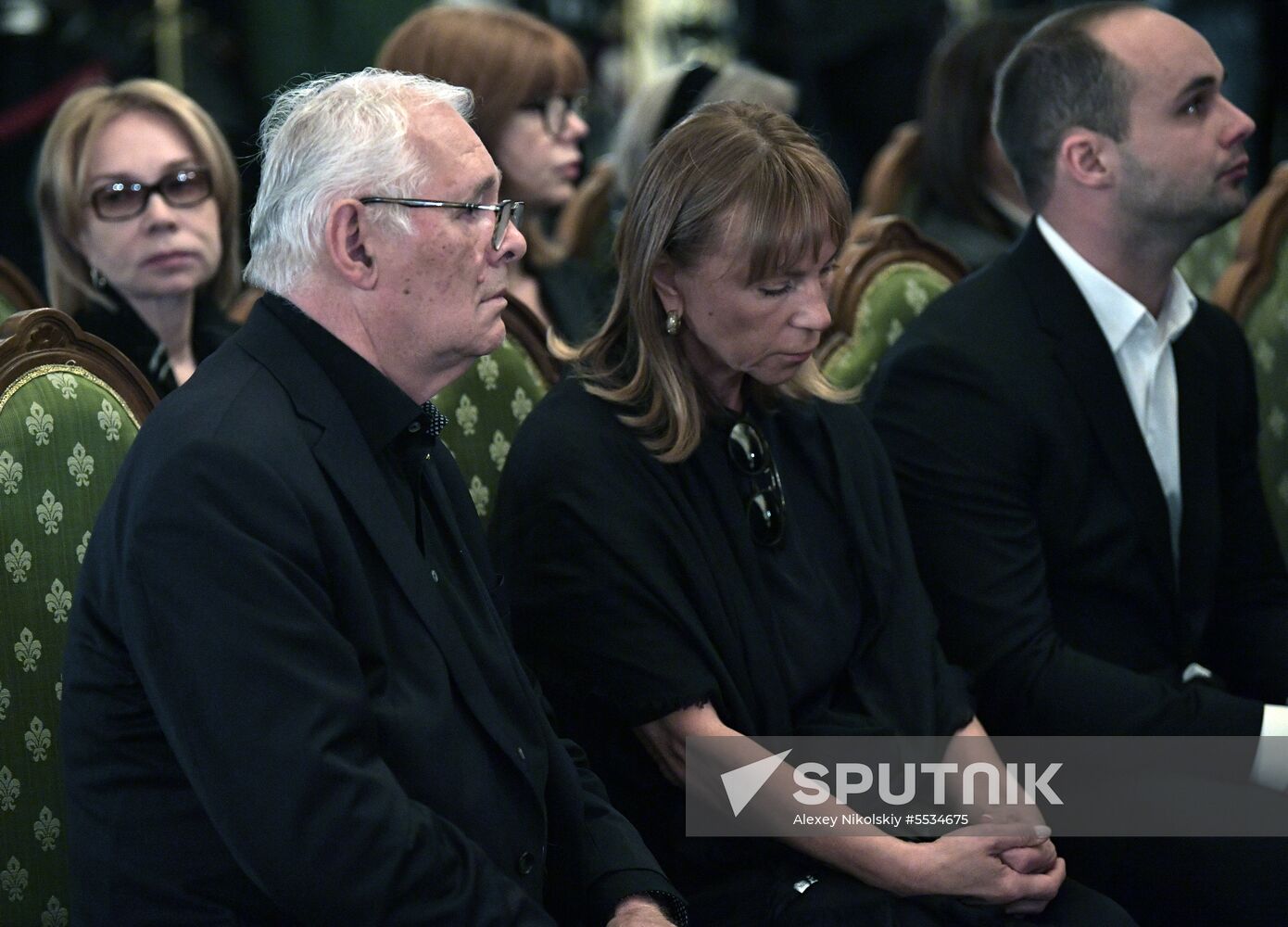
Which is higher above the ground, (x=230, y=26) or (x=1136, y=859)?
(x=230, y=26)

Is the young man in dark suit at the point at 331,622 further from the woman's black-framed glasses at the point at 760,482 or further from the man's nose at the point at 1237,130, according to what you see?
the man's nose at the point at 1237,130

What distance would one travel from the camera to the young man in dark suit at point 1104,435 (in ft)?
7.42

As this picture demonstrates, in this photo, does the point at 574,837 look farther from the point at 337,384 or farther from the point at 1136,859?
the point at 1136,859

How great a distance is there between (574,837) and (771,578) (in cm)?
45

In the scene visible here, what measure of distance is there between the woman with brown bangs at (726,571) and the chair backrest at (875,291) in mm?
462

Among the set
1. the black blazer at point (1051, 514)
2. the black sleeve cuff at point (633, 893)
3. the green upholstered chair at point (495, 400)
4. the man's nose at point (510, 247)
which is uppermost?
the man's nose at point (510, 247)

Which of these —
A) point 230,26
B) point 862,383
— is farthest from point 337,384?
point 230,26

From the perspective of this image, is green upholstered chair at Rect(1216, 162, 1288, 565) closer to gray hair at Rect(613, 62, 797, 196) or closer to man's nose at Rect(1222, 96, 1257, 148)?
man's nose at Rect(1222, 96, 1257, 148)

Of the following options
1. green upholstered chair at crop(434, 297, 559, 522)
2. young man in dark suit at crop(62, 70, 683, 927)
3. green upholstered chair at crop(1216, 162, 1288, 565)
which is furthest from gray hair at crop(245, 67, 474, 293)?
green upholstered chair at crop(1216, 162, 1288, 565)

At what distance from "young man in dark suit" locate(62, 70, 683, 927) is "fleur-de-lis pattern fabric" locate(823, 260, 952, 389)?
0.96 metres

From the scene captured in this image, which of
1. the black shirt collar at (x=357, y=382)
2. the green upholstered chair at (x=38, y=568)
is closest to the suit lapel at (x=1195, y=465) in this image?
the black shirt collar at (x=357, y=382)

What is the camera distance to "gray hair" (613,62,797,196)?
352cm

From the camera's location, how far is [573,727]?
203 cm

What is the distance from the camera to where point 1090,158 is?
2506 mm
